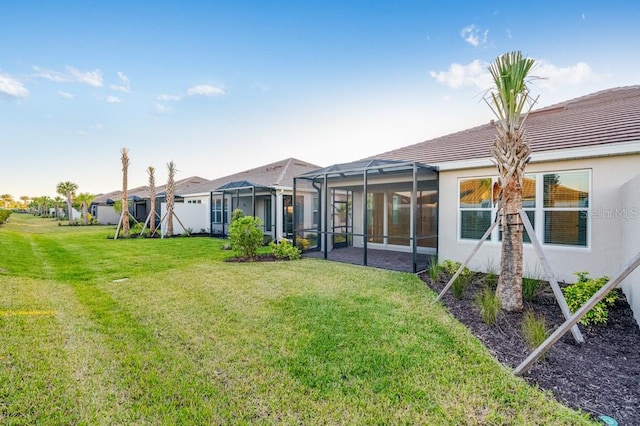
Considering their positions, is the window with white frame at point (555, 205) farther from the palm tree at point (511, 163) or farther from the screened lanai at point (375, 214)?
the screened lanai at point (375, 214)

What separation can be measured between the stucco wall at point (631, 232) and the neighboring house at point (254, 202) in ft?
39.1

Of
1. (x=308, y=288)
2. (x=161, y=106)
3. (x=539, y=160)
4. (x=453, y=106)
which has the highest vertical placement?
(x=161, y=106)

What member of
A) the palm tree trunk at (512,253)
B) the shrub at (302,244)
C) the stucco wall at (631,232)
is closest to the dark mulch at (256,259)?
the shrub at (302,244)

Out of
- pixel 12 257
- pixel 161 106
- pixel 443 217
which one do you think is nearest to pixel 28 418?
pixel 443 217

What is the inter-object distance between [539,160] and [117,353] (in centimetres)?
904

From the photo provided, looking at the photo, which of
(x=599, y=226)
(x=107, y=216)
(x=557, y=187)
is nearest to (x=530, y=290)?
(x=599, y=226)

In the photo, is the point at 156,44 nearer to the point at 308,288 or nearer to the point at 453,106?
the point at 308,288

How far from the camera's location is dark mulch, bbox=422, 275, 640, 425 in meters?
2.69

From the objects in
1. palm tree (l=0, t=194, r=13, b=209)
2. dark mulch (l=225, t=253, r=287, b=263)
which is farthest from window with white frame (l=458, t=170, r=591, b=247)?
palm tree (l=0, t=194, r=13, b=209)

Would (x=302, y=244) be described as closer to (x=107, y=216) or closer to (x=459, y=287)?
(x=459, y=287)

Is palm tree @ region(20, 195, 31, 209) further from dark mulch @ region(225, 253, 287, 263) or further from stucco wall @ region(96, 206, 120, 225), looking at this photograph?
dark mulch @ region(225, 253, 287, 263)

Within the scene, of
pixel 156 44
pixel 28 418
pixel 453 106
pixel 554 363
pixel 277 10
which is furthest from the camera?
pixel 453 106

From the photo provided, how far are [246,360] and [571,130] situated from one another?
31.5ft

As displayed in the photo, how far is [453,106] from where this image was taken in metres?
12.0
